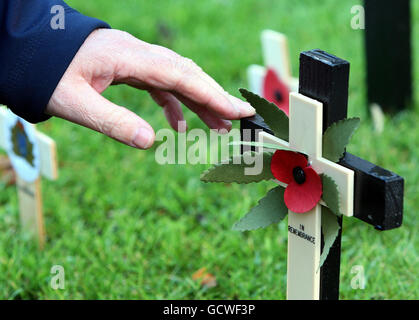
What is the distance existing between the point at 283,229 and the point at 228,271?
1.06 feet

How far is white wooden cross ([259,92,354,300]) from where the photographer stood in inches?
58.9

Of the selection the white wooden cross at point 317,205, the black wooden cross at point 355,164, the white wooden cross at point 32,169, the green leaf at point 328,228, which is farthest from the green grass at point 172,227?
the black wooden cross at point 355,164

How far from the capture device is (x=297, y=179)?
1.56 metres

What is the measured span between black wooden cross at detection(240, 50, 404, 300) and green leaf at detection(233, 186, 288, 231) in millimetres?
185

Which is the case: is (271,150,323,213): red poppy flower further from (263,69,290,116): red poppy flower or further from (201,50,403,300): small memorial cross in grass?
(263,69,290,116): red poppy flower

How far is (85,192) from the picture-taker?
3.03 metres

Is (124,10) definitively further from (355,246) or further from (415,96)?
(355,246)

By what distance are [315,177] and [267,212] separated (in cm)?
16

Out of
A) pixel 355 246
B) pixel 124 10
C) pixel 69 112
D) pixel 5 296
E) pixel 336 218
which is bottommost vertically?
pixel 5 296

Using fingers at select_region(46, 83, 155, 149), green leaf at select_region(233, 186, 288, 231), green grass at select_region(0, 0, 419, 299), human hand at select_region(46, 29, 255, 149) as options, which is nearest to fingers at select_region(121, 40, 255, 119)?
human hand at select_region(46, 29, 255, 149)

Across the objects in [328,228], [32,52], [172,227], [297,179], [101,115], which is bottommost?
[172,227]

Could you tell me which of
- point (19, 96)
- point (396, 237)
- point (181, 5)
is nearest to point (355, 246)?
point (396, 237)

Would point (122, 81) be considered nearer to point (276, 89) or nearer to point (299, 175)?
point (299, 175)

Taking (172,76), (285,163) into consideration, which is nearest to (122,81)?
(172,76)
